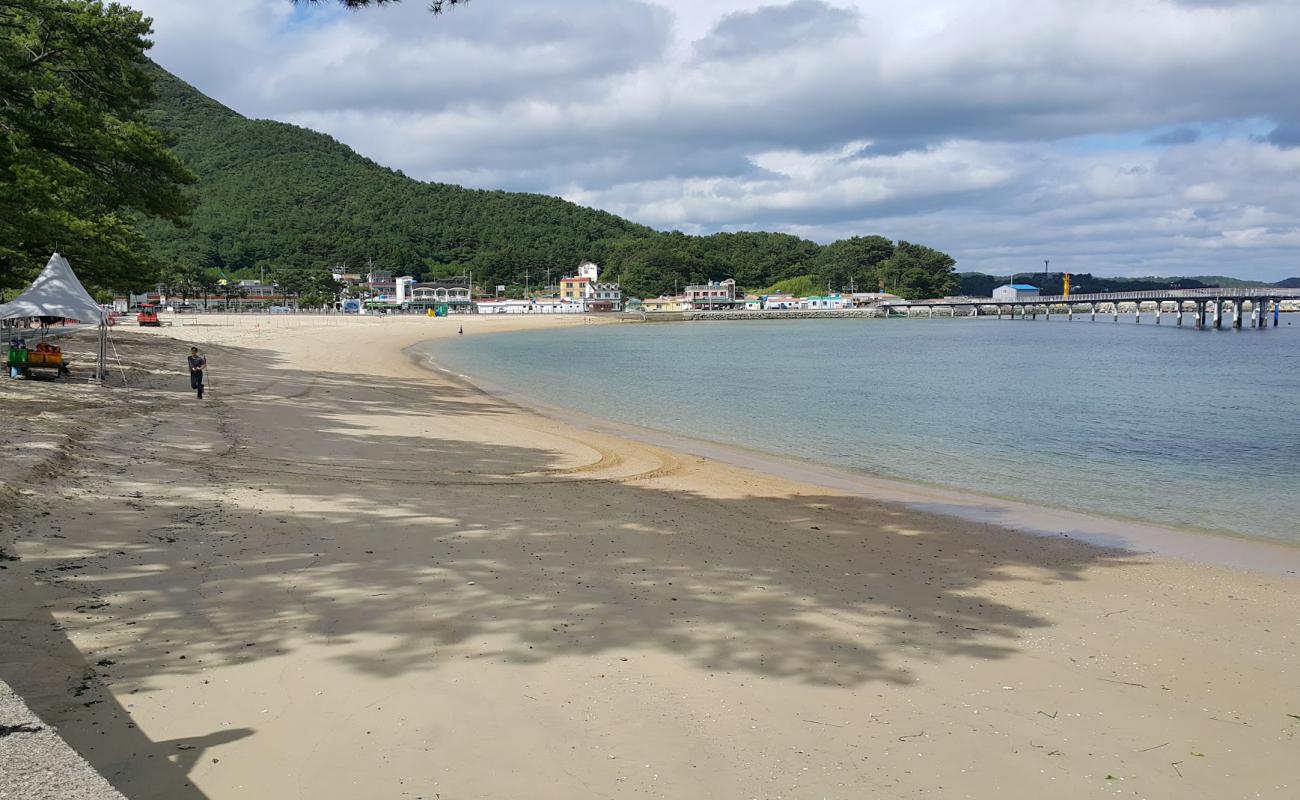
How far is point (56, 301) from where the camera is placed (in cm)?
1819

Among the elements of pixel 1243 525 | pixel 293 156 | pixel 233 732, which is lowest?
pixel 1243 525

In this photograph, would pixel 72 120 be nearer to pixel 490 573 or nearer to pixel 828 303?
pixel 490 573

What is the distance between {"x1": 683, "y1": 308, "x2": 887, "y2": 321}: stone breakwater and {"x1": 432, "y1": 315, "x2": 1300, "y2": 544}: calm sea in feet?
365

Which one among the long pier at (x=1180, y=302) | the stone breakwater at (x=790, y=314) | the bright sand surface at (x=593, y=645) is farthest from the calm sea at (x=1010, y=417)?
the stone breakwater at (x=790, y=314)

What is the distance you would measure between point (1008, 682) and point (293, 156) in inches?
8258

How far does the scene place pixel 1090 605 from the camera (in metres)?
7.91

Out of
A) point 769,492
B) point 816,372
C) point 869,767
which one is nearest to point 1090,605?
point 869,767

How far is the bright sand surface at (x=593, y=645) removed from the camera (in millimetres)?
4438

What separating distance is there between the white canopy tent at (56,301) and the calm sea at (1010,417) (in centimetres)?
1293

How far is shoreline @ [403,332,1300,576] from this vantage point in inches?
421

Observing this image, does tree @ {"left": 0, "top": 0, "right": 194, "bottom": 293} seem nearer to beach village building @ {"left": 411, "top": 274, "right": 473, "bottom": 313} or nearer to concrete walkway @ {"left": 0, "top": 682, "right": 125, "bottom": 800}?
concrete walkway @ {"left": 0, "top": 682, "right": 125, "bottom": 800}

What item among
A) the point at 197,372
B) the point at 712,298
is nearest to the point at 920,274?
the point at 712,298

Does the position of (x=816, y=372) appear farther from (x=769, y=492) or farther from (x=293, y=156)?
(x=293, y=156)

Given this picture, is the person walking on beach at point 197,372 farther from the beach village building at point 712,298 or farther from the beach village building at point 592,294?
the beach village building at point 712,298
